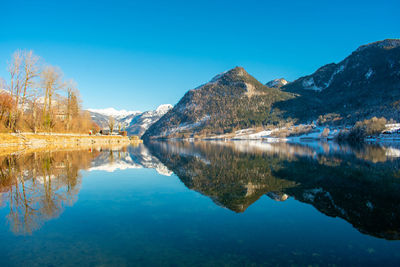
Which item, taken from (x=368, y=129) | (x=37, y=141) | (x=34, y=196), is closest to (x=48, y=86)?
(x=37, y=141)

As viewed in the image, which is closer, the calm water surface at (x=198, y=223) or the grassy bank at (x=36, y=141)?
the calm water surface at (x=198, y=223)

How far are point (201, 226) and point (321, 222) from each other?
438cm

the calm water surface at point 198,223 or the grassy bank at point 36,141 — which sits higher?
the grassy bank at point 36,141

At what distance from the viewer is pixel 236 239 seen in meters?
6.70

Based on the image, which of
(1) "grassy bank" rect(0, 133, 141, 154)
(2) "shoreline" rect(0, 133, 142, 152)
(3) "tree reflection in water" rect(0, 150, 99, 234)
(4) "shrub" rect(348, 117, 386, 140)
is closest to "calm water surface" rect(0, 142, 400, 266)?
(3) "tree reflection in water" rect(0, 150, 99, 234)

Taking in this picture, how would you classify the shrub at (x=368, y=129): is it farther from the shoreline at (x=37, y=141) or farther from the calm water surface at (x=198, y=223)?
→ the shoreline at (x=37, y=141)

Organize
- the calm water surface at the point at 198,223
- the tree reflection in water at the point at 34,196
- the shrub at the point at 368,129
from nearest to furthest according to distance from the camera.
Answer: the calm water surface at the point at 198,223, the tree reflection in water at the point at 34,196, the shrub at the point at 368,129

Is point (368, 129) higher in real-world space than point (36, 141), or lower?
higher

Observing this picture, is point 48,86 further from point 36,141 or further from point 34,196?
point 34,196

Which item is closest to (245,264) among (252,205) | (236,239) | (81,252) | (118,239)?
(236,239)

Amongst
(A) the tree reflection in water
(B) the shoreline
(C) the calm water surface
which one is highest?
(B) the shoreline

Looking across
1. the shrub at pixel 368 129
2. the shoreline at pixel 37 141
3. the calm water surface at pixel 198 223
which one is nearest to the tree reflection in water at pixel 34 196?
the calm water surface at pixel 198 223

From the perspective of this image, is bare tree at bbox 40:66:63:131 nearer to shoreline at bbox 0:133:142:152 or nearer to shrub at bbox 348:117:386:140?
shoreline at bbox 0:133:142:152

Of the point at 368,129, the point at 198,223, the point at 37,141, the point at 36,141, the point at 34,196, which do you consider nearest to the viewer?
the point at 198,223
